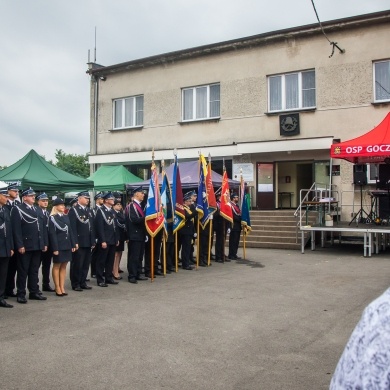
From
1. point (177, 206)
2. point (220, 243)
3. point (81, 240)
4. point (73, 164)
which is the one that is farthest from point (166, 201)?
point (73, 164)

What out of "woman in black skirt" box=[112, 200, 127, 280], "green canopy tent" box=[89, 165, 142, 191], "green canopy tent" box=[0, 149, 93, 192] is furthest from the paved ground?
"green canopy tent" box=[89, 165, 142, 191]

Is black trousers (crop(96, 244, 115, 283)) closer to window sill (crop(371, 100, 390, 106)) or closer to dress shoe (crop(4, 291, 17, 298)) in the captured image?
dress shoe (crop(4, 291, 17, 298))

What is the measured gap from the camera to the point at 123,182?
20500mm

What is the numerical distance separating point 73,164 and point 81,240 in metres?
49.6

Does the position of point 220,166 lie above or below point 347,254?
above

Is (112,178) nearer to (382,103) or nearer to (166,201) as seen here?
(166,201)

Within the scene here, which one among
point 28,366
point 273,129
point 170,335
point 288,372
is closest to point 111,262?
point 170,335

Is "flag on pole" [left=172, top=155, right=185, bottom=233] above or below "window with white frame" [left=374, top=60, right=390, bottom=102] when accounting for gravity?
below

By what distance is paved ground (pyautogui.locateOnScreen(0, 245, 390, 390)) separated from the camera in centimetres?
445

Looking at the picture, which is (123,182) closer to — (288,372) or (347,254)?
(347,254)

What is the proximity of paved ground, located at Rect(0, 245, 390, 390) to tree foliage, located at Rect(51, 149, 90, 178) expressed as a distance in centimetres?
4808

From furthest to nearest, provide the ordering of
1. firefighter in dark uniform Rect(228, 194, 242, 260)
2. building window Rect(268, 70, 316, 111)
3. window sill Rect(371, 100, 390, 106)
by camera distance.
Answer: building window Rect(268, 70, 316, 111)
window sill Rect(371, 100, 390, 106)
firefighter in dark uniform Rect(228, 194, 242, 260)

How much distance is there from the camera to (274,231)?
1636 cm

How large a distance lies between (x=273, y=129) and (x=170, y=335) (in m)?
14.0
